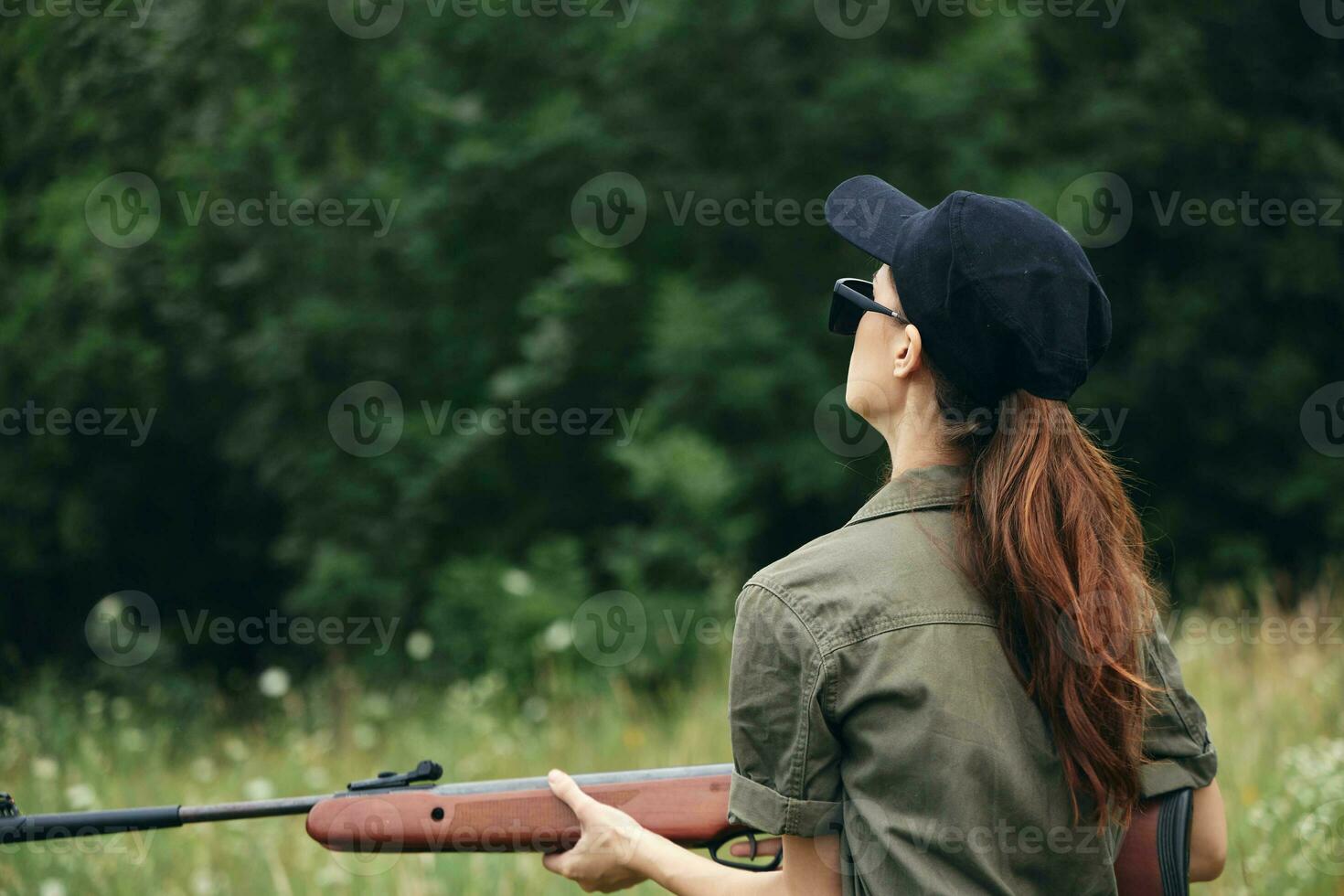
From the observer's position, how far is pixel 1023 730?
1.49 meters

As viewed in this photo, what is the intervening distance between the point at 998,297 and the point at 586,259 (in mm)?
5868

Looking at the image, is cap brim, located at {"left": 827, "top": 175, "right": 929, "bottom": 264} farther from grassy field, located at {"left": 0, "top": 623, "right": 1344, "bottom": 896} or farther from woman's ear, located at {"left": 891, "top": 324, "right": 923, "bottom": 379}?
grassy field, located at {"left": 0, "top": 623, "right": 1344, "bottom": 896}

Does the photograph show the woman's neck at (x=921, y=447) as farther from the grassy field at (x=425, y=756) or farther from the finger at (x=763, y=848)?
the grassy field at (x=425, y=756)

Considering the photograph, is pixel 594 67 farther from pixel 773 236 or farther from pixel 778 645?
pixel 778 645

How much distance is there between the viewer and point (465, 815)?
6.88 ft

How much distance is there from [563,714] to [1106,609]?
14.2ft

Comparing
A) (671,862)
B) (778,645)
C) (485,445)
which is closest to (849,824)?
(778,645)

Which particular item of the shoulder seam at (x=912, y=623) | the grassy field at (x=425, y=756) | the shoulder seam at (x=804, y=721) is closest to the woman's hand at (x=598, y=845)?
the shoulder seam at (x=804, y=721)

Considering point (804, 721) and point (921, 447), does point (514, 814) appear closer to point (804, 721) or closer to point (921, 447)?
point (804, 721)

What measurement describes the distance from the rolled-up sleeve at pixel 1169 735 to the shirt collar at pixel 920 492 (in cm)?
38

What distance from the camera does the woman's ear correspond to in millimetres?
1581

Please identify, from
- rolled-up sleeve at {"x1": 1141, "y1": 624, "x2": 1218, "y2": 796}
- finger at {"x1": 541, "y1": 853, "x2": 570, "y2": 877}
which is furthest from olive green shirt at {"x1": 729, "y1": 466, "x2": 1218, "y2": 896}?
finger at {"x1": 541, "y1": 853, "x2": 570, "y2": 877}

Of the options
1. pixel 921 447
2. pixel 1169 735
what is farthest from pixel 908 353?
pixel 1169 735

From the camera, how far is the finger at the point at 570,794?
1976mm
